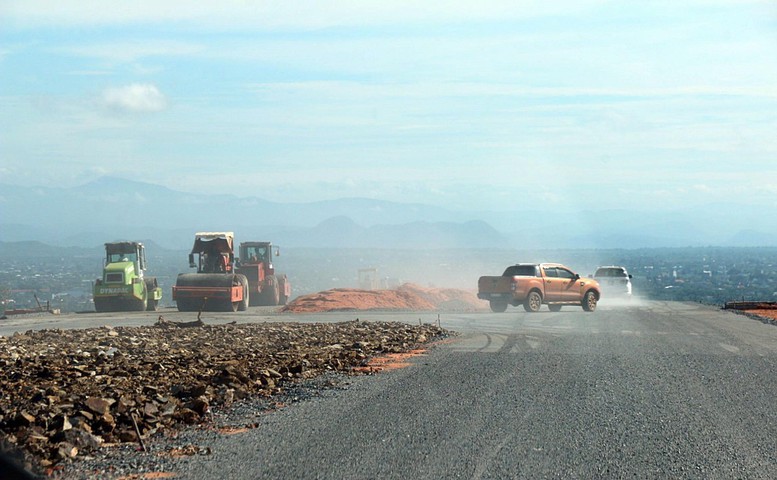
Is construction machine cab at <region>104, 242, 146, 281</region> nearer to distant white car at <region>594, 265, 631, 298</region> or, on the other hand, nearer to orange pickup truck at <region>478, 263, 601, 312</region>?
orange pickup truck at <region>478, 263, 601, 312</region>

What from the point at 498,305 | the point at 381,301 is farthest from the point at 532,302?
the point at 381,301

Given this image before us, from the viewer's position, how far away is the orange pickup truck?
38219mm

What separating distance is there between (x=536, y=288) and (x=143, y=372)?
970 inches

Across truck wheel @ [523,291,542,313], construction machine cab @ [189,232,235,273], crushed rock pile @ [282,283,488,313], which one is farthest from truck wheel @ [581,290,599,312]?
construction machine cab @ [189,232,235,273]

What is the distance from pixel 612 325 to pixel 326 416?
744 inches

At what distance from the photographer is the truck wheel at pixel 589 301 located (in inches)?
1548

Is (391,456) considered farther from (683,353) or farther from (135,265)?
(135,265)

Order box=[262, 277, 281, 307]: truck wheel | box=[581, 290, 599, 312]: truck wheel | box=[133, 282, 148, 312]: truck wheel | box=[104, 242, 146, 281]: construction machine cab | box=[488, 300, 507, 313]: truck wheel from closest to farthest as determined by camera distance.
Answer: box=[488, 300, 507, 313]: truck wheel < box=[581, 290, 599, 312]: truck wheel < box=[104, 242, 146, 281]: construction machine cab < box=[133, 282, 148, 312]: truck wheel < box=[262, 277, 281, 307]: truck wheel

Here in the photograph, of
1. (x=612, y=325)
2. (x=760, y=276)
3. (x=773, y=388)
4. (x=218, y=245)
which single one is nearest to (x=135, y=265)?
(x=218, y=245)

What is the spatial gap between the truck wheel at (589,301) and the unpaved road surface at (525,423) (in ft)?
60.9

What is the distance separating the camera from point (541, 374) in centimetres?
1650

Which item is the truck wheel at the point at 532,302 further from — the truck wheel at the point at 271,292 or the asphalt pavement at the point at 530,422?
the asphalt pavement at the point at 530,422

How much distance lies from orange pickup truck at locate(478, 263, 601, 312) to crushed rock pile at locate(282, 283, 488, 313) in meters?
6.15

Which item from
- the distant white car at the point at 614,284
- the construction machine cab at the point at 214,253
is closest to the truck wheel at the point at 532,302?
the distant white car at the point at 614,284
